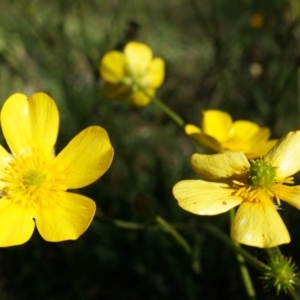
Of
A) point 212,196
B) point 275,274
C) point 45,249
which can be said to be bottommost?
point 275,274

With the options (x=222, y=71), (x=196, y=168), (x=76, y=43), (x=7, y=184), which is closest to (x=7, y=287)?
(x=7, y=184)

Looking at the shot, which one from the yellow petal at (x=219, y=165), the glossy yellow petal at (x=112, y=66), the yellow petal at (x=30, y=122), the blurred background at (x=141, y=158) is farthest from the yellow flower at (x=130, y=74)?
the yellow petal at (x=219, y=165)

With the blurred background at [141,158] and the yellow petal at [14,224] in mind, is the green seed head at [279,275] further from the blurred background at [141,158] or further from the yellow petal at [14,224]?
the yellow petal at [14,224]

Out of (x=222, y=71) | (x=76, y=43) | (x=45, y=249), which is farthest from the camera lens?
(x=76, y=43)

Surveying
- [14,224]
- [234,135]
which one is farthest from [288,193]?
[14,224]

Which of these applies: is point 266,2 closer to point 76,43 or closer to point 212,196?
point 76,43

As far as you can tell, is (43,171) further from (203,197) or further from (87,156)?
(203,197)

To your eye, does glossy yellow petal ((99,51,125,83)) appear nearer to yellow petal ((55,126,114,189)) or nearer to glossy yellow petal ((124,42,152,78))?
glossy yellow petal ((124,42,152,78))

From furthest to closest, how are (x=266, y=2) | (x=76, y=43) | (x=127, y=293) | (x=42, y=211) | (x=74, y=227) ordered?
(x=76, y=43) < (x=266, y=2) < (x=127, y=293) < (x=42, y=211) < (x=74, y=227)

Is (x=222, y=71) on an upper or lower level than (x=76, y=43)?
lower
